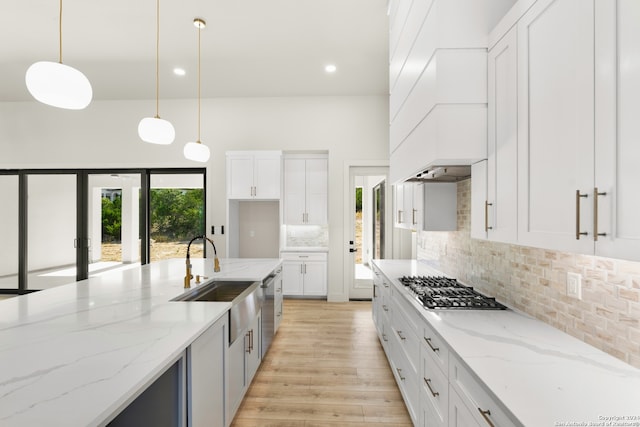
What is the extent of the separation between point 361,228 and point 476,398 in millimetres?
3962

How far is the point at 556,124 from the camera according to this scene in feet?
3.72

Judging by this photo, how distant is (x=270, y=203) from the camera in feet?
17.6

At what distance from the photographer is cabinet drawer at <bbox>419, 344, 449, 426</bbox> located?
1403 millimetres

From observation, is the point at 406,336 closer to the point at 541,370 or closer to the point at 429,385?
the point at 429,385

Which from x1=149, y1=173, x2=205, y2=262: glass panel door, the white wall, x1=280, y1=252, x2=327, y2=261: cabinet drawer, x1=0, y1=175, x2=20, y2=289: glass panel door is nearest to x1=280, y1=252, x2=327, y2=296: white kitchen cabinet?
x1=280, y1=252, x2=327, y2=261: cabinet drawer

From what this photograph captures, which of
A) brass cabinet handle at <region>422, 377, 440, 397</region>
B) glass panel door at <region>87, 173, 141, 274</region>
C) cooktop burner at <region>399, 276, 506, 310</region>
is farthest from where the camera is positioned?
glass panel door at <region>87, 173, 141, 274</region>

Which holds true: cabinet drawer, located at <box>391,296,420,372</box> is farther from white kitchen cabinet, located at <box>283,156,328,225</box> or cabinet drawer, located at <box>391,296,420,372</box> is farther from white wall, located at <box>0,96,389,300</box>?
white kitchen cabinet, located at <box>283,156,328,225</box>

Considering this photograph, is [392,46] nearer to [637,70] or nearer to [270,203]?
[637,70]

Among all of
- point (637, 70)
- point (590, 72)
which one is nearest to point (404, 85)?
point (590, 72)

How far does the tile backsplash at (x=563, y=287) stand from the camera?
1.15 meters

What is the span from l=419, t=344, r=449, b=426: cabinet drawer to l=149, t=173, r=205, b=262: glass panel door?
4460 mm

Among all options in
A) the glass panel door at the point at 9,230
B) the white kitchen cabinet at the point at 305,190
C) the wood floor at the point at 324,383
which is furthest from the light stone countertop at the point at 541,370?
the glass panel door at the point at 9,230

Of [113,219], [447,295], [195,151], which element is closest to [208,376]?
[447,295]

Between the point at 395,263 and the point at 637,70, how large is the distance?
A: 9.73 feet
